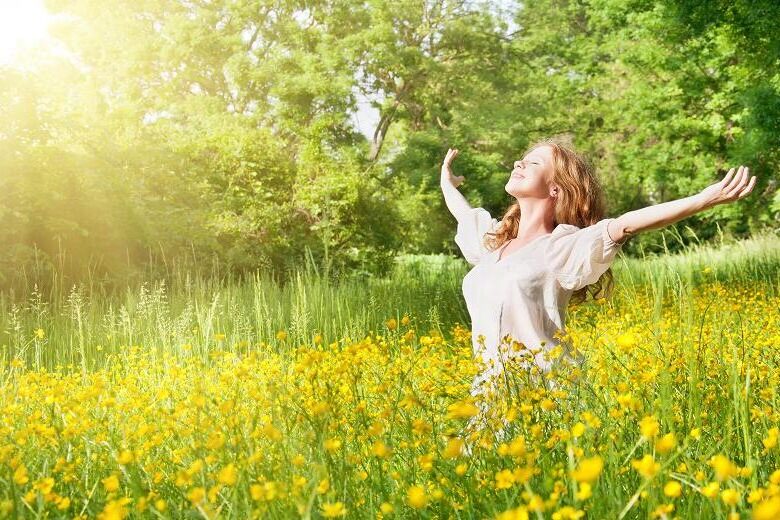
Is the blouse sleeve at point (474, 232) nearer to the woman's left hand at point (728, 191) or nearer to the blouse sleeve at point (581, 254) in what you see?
the blouse sleeve at point (581, 254)

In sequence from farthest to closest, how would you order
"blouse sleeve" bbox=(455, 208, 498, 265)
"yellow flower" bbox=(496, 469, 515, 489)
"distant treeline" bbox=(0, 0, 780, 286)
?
1. "distant treeline" bbox=(0, 0, 780, 286)
2. "blouse sleeve" bbox=(455, 208, 498, 265)
3. "yellow flower" bbox=(496, 469, 515, 489)

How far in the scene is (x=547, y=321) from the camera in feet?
10.0

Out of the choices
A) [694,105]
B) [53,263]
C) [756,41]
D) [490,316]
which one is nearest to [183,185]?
[53,263]

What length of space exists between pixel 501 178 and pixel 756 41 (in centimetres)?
1274

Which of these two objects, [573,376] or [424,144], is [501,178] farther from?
[573,376]

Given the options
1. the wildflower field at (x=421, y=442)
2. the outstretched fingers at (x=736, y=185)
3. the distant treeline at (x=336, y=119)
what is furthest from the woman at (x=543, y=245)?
the distant treeline at (x=336, y=119)

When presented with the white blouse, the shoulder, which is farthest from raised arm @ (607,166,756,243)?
the shoulder

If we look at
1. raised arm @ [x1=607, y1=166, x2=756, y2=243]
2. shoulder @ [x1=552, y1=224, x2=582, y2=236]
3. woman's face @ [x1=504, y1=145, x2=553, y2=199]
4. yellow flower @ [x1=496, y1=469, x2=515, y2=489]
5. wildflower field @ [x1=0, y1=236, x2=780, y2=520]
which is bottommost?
wildflower field @ [x1=0, y1=236, x2=780, y2=520]

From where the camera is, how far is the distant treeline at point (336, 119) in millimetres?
9391

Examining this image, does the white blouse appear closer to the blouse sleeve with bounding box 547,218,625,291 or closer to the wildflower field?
the blouse sleeve with bounding box 547,218,625,291

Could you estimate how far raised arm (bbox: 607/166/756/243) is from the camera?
2438 millimetres

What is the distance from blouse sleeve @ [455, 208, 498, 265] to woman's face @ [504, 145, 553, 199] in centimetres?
36

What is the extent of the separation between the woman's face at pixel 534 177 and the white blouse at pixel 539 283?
0.27 m

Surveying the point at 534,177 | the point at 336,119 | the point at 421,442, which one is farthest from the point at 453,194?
the point at 336,119
